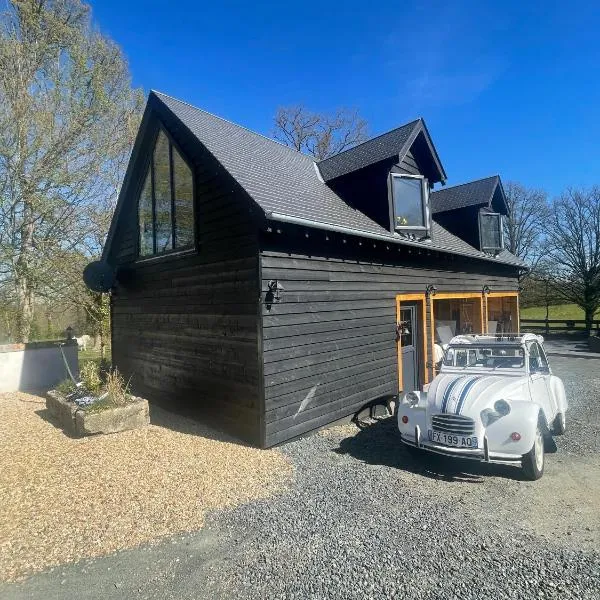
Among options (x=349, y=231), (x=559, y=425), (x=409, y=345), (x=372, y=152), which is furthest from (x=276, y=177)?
(x=559, y=425)

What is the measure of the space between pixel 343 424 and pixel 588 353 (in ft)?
48.6

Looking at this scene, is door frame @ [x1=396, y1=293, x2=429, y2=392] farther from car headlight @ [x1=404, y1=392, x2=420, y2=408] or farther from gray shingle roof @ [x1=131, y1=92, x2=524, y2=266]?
car headlight @ [x1=404, y1=392, x2=420, y2=408]

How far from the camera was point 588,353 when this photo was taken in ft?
54.3

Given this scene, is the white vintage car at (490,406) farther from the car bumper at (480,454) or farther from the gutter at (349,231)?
the gutter at (349,231)

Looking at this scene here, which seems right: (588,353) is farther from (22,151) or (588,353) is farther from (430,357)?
(22,151)

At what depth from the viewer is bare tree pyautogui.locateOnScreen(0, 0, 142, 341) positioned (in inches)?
573

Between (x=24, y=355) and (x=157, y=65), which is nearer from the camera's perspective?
(x=24, y=355)

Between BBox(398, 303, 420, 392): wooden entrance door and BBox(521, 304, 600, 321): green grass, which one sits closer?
BBox(398, 303, 420, 392): wooden entrance door

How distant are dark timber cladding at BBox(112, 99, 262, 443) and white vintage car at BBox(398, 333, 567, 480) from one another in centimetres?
266

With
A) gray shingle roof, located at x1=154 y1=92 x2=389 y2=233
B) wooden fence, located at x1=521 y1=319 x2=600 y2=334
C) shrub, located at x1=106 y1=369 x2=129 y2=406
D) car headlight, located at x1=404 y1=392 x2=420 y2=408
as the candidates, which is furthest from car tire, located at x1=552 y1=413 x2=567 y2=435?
wooden fence, located at x1=521 y1=319 x2=600 y2=334

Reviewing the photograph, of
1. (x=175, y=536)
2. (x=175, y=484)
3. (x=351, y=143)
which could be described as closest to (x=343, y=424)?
(x=175, y=484)

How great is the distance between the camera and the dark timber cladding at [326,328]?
636 centimetres

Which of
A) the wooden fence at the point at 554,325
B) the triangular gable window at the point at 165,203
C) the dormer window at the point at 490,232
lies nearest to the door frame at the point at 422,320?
the dormer window at the point at 490,232

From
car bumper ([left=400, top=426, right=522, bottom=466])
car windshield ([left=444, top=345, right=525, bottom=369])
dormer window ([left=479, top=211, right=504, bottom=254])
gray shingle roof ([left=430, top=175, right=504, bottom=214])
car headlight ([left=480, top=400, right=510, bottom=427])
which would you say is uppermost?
gray shingle roof ([left=430, top=175, right=504, bottom=214])
